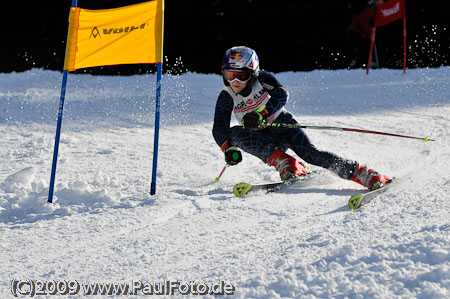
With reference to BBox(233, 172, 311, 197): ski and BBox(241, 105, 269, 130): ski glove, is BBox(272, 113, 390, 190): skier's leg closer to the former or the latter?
BBox(233, 172, 311, 197): ski

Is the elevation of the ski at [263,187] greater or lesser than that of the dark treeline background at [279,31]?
lesser

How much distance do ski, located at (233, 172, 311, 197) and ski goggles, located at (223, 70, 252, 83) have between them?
94cm

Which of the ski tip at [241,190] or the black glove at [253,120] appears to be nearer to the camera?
the ski tip at [241,190]

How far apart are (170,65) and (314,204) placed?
10399 millimetres

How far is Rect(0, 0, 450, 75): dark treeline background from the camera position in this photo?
1381cm

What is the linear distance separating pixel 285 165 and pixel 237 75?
0.88 m

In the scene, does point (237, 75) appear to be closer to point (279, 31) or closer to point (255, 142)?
point (255, 142)

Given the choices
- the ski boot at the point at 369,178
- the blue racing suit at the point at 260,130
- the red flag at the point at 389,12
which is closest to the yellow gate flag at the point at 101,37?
the blue racing suit at the point at 260,130

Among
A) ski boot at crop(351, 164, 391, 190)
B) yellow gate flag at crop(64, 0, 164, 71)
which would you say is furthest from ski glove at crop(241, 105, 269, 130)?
yellow gate flag at crop(64, 0, 164, 71)

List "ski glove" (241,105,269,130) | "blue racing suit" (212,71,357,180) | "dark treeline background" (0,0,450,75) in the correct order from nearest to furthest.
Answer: "ski glove" (241,105,269,130), "blue racing suit" (212,71,357,180), "dark treeline background" (0,0,450,75)

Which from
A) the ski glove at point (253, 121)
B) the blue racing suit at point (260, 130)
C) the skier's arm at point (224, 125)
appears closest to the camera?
the ski glove at point (253, 121)

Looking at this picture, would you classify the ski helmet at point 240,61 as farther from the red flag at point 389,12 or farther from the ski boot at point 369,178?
the red flag at point 389,12

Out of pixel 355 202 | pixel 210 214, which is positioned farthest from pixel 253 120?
pixel 355 202

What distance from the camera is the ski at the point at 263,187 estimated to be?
407 centimetres
